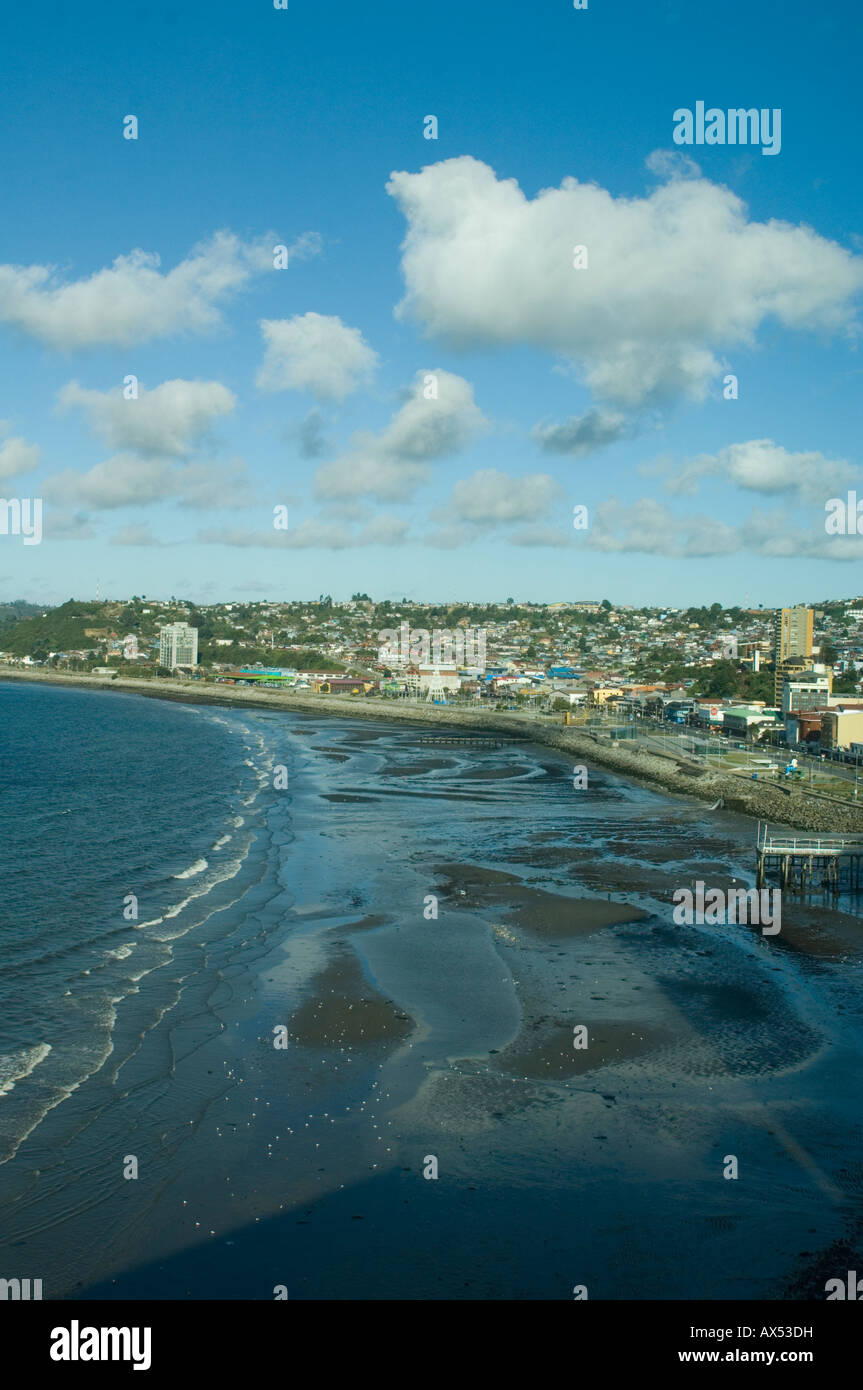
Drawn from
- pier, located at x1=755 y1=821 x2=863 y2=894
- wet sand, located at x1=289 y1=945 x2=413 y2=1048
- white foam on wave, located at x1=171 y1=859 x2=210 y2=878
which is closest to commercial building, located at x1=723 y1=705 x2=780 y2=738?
pier, located at x1=755 y1=821 x2=863 y2=894

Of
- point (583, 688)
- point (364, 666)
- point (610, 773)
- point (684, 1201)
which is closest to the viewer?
point (684, 1201)

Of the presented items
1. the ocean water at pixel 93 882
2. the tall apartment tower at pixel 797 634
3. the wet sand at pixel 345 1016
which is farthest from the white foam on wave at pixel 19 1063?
the tall apartment tower at pixel 797 634

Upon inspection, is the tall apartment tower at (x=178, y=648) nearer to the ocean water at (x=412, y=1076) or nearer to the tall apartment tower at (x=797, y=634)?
the tall apartment tower at (x=797, y=634)

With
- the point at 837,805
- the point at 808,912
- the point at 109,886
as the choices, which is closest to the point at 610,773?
the point at 837,805

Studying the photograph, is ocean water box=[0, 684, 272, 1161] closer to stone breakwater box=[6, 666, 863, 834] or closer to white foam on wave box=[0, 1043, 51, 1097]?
white foam on wave box=[0, 1043, 51, 1097]

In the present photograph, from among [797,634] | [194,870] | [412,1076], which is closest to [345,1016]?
[412,1076]
